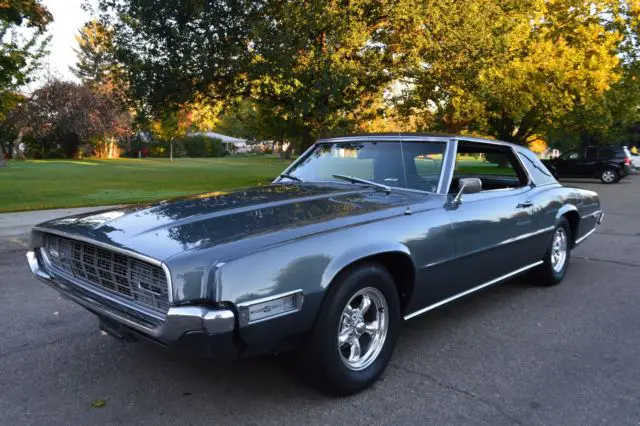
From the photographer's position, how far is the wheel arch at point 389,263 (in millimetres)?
2752

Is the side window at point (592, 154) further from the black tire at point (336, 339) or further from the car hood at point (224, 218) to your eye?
the black tire at point (336, 339)

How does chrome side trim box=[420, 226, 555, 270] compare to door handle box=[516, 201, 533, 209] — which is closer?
chrome side trim box=[420, 226, 555, 270]

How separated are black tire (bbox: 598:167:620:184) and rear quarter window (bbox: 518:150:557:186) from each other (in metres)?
20.2

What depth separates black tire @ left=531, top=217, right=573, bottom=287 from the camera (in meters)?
5.10

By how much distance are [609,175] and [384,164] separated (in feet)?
73.4

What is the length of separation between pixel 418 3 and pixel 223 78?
596 cm

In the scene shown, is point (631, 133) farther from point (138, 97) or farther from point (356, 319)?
point (356, 319)

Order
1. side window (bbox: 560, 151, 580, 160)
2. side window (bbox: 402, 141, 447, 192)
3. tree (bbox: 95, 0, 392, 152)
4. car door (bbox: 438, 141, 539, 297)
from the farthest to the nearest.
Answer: side window (bbox: 560, 151, 580, 160) → tree (bbox: 95, 0, 392, 152) → side window (bbox: 402, 141, 447, 192) → car door (bbox: 438, 141, 539, 297)

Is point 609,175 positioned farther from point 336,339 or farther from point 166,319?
point 166,319

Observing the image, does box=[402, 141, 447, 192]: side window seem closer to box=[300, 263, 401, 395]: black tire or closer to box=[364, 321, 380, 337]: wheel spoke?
box=[300, 263, 401, 395]: black tire

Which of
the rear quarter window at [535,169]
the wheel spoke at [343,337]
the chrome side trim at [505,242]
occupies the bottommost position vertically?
the wheel spoke at [343,337]

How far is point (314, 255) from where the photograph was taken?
2693mm

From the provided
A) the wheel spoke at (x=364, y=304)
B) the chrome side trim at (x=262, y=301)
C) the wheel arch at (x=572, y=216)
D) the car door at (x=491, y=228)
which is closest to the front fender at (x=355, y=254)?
the chrome side trim at (x=262, y=301)

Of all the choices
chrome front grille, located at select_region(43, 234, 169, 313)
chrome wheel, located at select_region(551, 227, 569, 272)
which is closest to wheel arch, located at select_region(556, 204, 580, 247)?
chrome wheel, located at select_region(551, 227, 569, 272)
